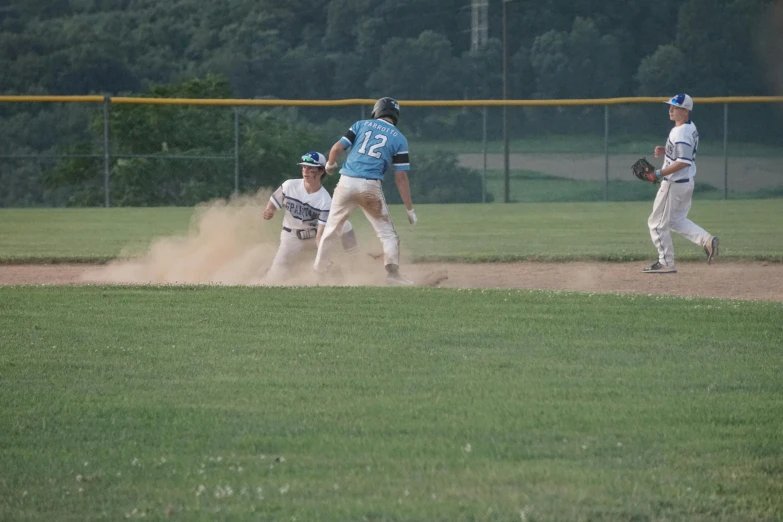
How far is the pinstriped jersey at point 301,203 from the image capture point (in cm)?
1137

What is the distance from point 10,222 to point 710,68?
24904 millimetres

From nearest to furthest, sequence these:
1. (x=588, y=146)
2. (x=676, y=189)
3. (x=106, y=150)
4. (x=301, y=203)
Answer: (x=301, y=203)
(x=676, y=189)
(x=106, y=150)
(x=588, y=146)

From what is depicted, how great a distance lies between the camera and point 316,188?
11414mm

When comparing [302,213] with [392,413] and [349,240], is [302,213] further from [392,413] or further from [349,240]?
[392,413]

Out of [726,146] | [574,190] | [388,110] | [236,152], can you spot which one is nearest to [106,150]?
[236,152]

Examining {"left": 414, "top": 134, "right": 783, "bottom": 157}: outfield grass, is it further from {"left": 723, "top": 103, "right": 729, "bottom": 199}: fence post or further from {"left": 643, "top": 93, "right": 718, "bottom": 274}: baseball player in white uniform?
{"left": 643, "top": 93, "right": 718, "bottom": 274}: baseball player in white uniform

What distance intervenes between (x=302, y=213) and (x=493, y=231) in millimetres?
7635

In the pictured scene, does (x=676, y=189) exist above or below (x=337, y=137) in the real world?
below

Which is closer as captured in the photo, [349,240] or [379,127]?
[379,127]

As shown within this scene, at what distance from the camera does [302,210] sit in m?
11.4

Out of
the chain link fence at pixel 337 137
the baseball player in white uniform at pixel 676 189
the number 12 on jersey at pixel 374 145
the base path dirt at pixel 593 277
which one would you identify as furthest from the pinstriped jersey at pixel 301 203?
the chain link fence at pixel 337 137

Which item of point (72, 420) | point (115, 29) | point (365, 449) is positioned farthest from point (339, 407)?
point (115, 29)

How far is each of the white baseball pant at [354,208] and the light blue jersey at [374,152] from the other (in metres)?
0.08

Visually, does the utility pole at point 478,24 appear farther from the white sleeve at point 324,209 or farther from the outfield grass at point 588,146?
the white sleeve at point 324,209
